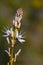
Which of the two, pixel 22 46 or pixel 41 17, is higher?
pixel 41 17

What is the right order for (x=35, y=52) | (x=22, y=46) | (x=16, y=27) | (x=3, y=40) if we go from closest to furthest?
(x=16, y=27) < (x=3, y=40) < (x=22, y=46) < (x=35, y=52)

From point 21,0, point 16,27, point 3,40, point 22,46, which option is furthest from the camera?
point 21,0

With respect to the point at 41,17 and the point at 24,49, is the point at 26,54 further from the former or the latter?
the point at 41,17

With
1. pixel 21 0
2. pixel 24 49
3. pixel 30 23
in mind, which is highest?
pixel 21 0

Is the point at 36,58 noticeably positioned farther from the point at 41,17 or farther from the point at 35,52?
the point at 41,17

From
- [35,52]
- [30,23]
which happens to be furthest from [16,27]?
[30,23]

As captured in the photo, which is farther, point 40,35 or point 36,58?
point 40,35
